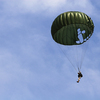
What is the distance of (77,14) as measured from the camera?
3322 centimetres

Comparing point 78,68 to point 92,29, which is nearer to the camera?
point 78,68

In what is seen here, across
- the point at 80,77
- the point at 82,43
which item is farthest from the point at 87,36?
the point at 80,77

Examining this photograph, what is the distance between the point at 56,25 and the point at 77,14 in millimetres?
3458

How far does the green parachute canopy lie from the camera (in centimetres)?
3316

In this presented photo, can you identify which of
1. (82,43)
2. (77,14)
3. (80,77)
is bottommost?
(80,77)

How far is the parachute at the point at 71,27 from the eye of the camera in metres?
33.2

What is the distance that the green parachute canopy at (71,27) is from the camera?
33156 millimetres

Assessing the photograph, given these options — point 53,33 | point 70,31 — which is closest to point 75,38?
point 70,31

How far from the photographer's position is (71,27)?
33.7 meters

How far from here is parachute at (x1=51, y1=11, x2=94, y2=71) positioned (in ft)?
109

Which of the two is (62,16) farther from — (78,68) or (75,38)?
(78,68)

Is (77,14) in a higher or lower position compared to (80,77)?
higher

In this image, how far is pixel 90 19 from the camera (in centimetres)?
3425

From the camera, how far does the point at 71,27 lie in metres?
33.7
